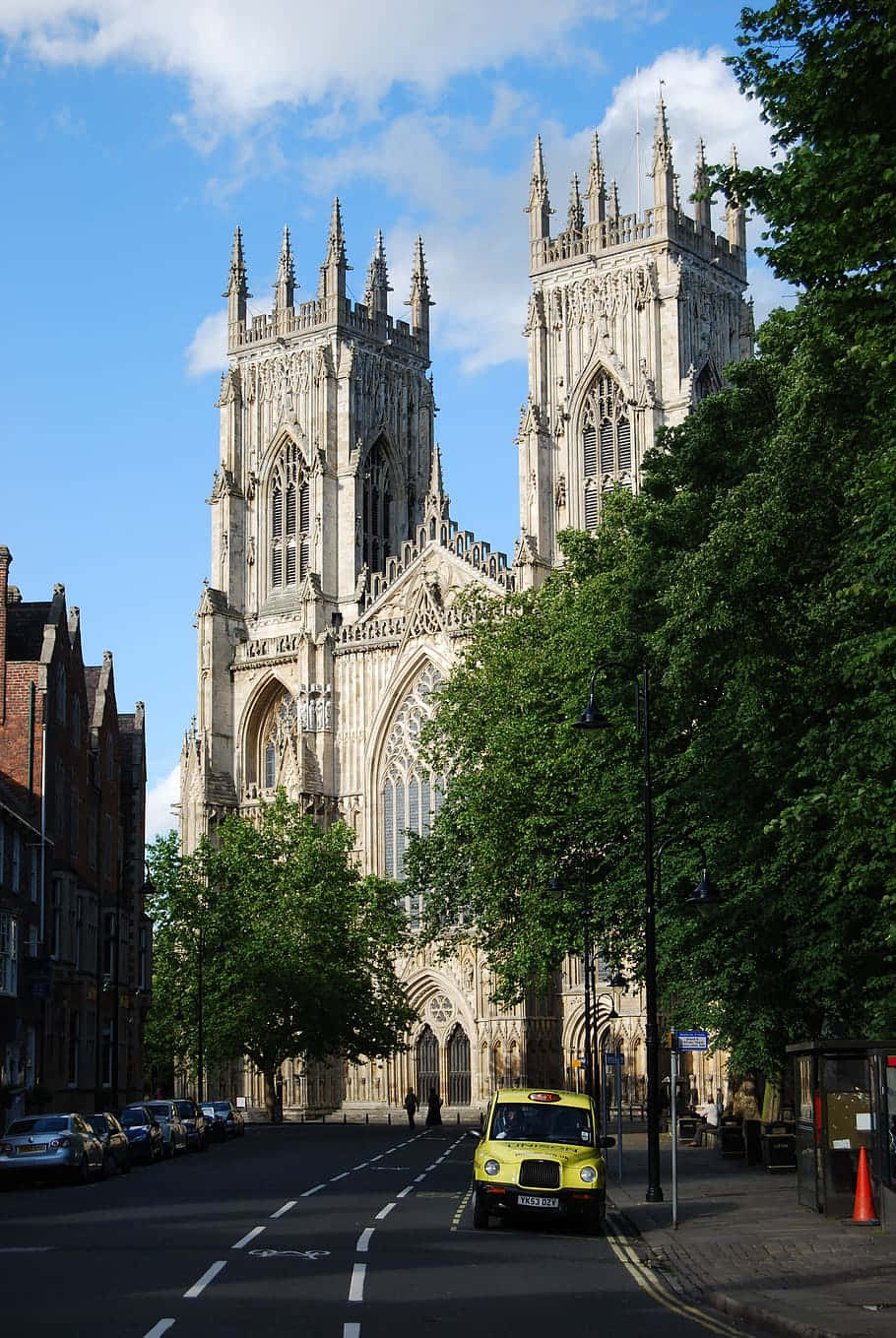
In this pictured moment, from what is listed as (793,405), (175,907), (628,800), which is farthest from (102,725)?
(793,405)

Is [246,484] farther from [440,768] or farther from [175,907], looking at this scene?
[440,768]

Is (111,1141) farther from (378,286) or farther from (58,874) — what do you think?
(378,286)

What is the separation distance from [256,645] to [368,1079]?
64.3 feet

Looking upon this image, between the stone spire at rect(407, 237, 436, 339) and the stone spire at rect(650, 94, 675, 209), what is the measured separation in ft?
57.7

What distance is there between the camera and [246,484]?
293ft

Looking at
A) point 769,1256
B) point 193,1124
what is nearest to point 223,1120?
point 193,1124

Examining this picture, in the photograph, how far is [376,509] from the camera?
3497 inches

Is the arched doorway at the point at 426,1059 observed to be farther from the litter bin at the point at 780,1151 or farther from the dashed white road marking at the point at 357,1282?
the dashed white road marking at the point at 357,1282

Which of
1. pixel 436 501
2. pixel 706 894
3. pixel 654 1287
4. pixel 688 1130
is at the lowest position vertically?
pixel 688 1130

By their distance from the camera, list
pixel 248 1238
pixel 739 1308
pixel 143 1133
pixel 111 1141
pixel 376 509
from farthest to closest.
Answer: pixel 376 509 → pixel 143 1133 → pixel 111 1141 → pixel 248 1238 → pixel 739 1308

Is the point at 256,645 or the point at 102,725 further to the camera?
the point at 256,645

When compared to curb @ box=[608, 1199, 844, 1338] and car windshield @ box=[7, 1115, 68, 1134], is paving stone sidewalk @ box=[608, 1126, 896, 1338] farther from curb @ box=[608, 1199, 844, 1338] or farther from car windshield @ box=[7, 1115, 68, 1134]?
car windshield @ box=[7, 1115, 68, 1134]

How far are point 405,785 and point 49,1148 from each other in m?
48.4

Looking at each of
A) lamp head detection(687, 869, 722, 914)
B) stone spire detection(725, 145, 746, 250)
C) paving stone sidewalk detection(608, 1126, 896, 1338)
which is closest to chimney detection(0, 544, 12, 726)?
paving stone sidewalk detection(608, 1126, 896, 1338)
